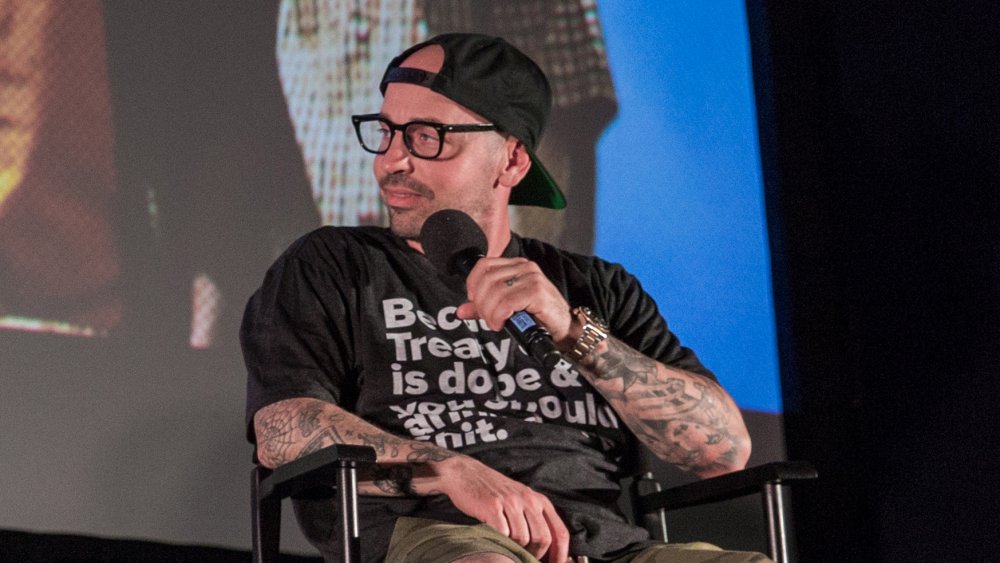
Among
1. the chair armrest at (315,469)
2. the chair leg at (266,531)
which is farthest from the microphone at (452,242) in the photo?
the chair leg at (266,531)

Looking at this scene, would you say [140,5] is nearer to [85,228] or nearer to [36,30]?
[36,30]

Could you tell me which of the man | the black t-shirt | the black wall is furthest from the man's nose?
the black wall

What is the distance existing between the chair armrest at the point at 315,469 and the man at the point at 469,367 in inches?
3.0

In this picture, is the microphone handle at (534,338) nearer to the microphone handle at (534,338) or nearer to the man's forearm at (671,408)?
the microphone handle at (534,338)

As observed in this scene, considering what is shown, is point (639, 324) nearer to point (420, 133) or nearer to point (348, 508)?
point (420, 133)

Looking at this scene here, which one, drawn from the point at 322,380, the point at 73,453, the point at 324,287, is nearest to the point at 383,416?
the point at 322,380

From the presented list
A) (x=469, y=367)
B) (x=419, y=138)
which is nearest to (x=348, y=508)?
(x=469, y=367)

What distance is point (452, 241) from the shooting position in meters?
1.79

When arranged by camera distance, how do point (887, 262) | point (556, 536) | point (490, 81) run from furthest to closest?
1. point (887, 262)
2. point (490, 81)
3. point (556, 536)

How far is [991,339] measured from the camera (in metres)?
2.71

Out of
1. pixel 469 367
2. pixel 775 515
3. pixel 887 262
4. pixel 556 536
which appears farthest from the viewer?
pixel 887 262

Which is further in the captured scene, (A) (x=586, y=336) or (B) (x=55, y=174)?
(B) (x=55, y=174)

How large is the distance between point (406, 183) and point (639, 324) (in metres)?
0.47

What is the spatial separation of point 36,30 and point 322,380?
1064mm
